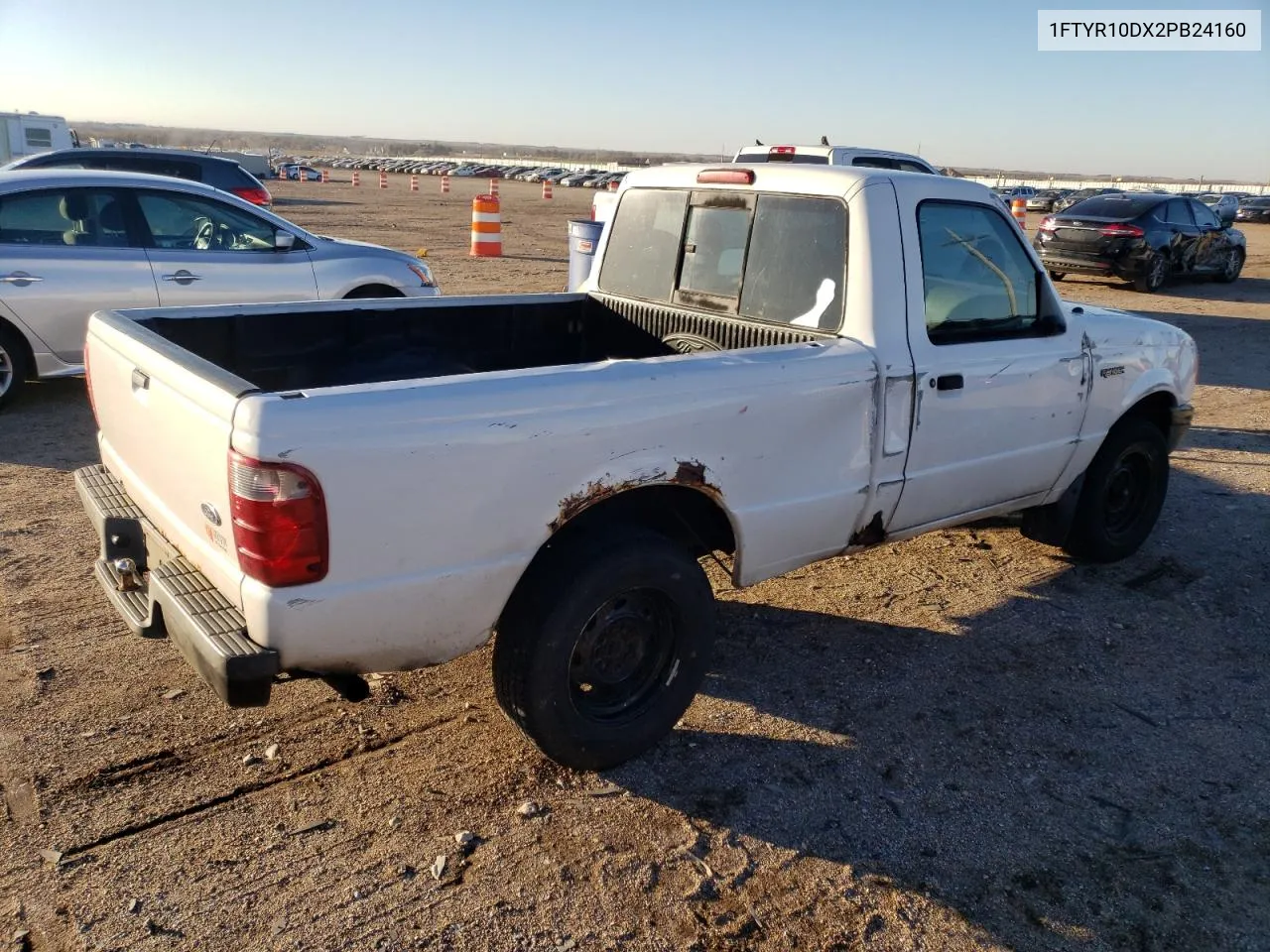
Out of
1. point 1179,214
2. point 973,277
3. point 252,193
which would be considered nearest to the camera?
point 973,277

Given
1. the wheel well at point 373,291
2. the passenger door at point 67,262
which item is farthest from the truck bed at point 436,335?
the passenger door at point 67,262

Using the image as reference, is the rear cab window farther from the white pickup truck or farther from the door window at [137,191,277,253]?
the door window at [137,191,277,253]

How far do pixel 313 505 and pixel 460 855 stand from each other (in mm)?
1150

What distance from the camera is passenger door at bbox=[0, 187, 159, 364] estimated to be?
696 cm

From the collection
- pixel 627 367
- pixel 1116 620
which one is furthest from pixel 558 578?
pixel 1116 620

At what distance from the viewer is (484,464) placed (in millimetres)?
2746

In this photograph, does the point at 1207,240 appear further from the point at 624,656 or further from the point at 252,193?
the point at 624,656

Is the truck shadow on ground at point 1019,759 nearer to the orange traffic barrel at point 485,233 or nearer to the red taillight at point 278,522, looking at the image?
the red taillight at point 278,522

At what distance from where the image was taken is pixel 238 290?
25.4ft

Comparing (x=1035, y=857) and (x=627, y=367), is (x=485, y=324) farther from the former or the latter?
(x=1035, y=857)

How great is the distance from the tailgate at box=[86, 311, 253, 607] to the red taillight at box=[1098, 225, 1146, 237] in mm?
16717

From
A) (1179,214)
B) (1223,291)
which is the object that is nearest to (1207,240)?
(1179,214)

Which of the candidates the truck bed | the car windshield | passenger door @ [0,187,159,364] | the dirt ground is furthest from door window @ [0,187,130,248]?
the car windshield

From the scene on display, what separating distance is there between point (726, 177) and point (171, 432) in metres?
2.55
